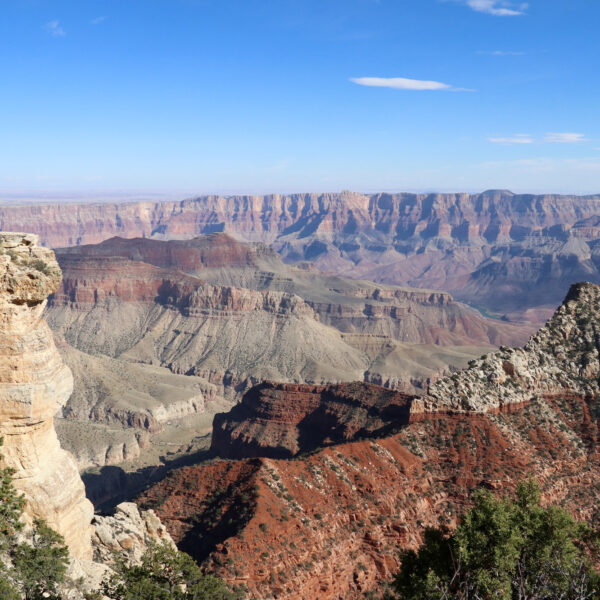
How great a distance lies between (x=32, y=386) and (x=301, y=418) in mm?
63837

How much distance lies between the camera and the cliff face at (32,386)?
86.7 ft

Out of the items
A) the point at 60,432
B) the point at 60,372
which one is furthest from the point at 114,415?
the point at 60,372

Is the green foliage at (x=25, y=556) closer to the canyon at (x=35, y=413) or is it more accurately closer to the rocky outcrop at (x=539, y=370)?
the canyon at (x=35, y=413)

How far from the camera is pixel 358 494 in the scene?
48.4 m

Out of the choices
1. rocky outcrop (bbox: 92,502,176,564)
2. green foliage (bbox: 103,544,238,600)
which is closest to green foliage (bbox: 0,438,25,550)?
green foliage (bbox: 103,544,238,600)

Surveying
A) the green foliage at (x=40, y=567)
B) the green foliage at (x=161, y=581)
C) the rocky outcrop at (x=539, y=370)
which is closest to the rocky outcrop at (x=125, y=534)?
the green foliage at (x=161, y=581)

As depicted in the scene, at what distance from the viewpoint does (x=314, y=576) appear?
135 feet

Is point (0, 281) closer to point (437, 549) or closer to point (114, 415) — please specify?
point (437, 549)

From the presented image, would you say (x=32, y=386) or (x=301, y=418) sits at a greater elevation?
(x=32, y=386)

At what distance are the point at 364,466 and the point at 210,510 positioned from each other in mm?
14165

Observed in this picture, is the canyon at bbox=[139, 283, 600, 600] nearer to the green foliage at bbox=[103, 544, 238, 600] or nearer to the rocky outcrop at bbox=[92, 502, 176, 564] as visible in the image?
the rocky outcrop at bbox=[92, 502, 176, 564]

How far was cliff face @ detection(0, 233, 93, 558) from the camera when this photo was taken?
26422 mm

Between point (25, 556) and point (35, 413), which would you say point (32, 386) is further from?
point (25, 556)

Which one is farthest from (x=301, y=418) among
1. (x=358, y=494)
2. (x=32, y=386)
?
(x=32, y=386)
